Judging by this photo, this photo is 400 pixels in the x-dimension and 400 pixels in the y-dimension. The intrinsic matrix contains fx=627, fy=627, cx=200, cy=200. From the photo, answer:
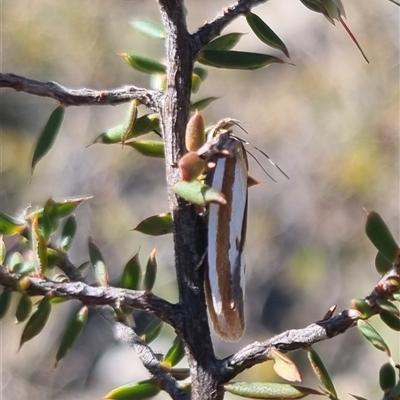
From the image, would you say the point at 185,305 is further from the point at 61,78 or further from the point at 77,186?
the point at 61,78

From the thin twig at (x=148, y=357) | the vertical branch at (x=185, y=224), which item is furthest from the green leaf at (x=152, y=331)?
the vertical branch at (x=185, y=224)

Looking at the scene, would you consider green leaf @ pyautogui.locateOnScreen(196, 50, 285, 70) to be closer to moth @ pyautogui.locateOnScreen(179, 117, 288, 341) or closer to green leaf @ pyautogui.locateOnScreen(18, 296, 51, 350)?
moth @ pyautogui.locateOnScreen(179, 117, 288, 341)

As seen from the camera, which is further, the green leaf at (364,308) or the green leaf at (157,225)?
the green leaf at (157,225)

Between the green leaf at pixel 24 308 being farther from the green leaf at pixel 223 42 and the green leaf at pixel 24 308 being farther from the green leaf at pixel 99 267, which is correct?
the green leaf at pixel 223 42

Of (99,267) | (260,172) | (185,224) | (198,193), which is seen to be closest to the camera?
(198,193)

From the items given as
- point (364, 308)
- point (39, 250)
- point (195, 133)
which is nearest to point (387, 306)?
point (364, 308)

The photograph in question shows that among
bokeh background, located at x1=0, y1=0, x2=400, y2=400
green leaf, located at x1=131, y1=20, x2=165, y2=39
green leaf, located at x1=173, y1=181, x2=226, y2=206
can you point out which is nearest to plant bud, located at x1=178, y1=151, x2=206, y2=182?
green leaf, located at x1=173, y1=181, x2=226, y2=206

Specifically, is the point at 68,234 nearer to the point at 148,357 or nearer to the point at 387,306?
the point at 148,357
